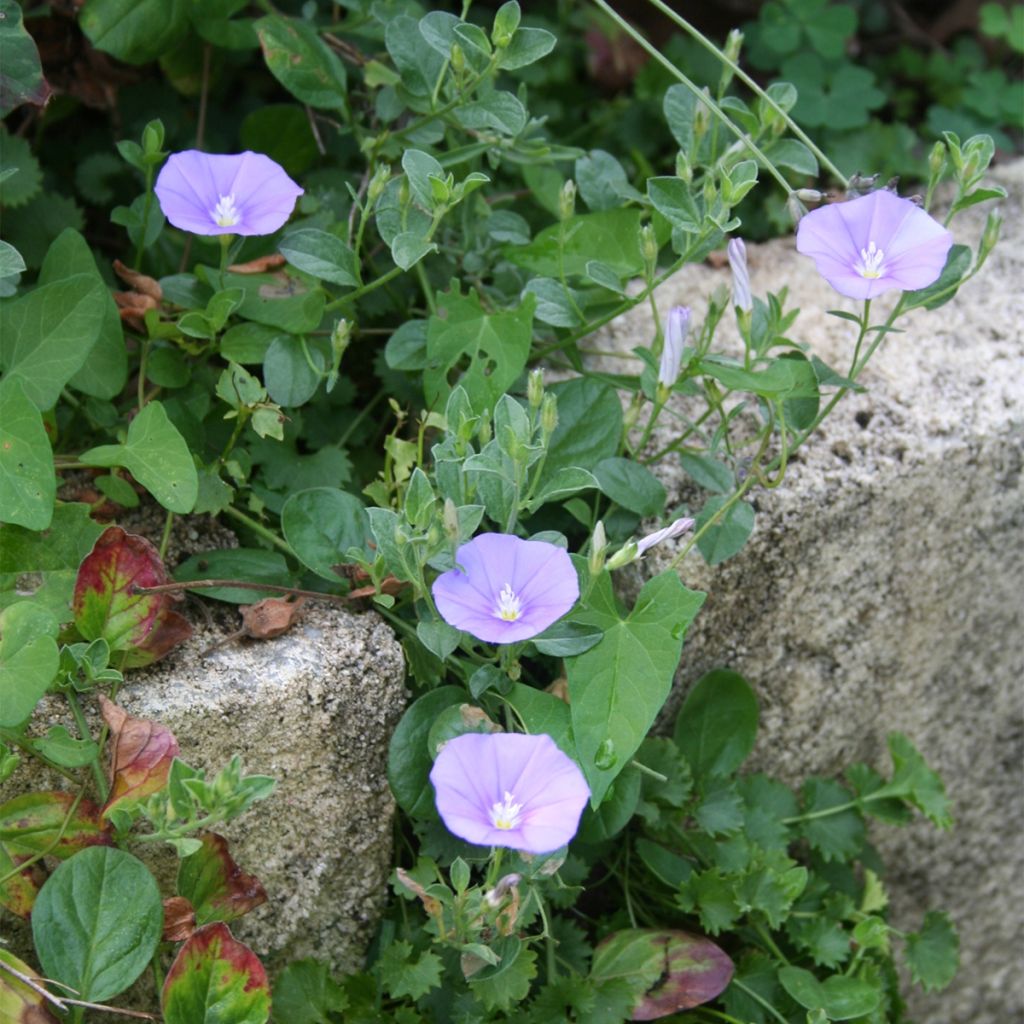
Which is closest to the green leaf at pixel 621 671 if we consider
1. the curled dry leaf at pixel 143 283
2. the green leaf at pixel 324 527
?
the green leaf at pixel 324 527

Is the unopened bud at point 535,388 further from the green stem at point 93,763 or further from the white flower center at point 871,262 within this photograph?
the green stem at point 93,763

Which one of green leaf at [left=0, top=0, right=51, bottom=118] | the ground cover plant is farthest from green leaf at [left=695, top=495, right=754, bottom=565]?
green leaf at [left=0, top=0, right=51, bottom=118]

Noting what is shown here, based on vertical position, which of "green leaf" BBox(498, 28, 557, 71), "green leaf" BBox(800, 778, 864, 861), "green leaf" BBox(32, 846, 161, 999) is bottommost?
"green leaf" BBox(800, 778, 864, 861)

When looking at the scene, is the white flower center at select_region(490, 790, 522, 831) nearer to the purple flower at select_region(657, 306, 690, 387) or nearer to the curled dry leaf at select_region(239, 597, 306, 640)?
the curled dry leaf at select_region(239, 597, 306, 640)

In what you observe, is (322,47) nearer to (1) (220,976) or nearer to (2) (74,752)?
(2) (74,752)

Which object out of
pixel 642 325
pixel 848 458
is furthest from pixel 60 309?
pixel 848 458

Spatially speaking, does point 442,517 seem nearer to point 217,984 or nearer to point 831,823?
point 217,984
